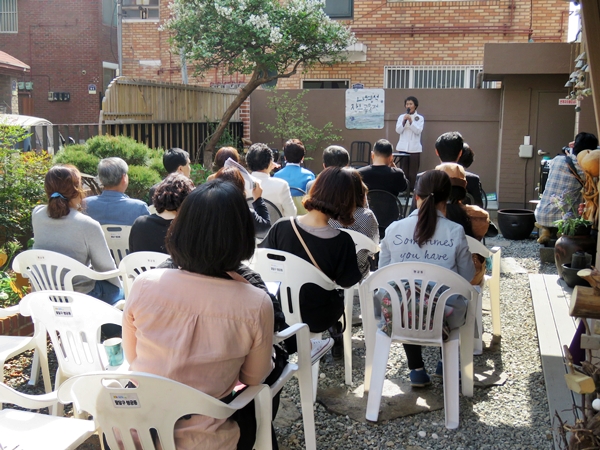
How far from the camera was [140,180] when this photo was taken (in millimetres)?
6328

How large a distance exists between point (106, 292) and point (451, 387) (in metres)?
2.02

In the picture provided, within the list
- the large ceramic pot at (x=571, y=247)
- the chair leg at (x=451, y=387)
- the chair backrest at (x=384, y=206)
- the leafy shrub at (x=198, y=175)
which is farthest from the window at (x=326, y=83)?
the chair leg at (x=451, y=387)

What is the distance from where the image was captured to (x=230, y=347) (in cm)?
195

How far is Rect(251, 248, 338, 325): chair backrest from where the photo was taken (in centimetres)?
322

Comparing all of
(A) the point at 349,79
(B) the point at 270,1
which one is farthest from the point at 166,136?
(A) the point at 349,79

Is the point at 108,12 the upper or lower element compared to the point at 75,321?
upper

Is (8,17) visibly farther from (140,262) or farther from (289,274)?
(289,274)

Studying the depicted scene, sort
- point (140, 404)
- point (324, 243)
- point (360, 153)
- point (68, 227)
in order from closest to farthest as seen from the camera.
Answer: point (140, 404) < point (324, 243) < point (68, 227) < point (360, 153)

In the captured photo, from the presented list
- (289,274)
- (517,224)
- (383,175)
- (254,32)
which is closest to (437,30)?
(254,32)

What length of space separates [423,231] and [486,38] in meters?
12.1

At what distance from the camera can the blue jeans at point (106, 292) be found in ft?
12.4

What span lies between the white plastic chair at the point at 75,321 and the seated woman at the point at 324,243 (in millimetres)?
1088

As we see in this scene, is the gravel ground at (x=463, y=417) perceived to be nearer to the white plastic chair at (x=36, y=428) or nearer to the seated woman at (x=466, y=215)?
the seated woman at (x=466, y=215)

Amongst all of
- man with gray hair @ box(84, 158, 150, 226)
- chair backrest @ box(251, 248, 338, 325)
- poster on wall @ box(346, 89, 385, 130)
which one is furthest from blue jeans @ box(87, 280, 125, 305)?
poster on wall @ box(346, 89, 385, 130)
